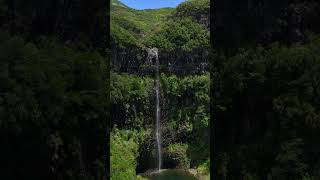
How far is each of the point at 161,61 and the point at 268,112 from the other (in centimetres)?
5706

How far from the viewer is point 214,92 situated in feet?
30.0

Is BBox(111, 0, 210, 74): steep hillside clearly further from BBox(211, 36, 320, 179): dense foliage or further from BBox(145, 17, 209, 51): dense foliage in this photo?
BBox(211, 36, 320, 179): dense foliage

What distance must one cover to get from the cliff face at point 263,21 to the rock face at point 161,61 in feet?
165

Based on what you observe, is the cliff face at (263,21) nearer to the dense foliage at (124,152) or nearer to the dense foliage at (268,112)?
the dense foliage at (268,112)

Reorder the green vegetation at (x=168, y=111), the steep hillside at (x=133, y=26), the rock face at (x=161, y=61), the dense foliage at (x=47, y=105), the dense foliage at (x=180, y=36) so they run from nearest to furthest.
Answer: the dense foliage at (x=47, y=105), the green vegetation at (x=168, y=111), the rock face at (x=161, y=61), the steep hillside at (x=133, y=26), the dense foliage at (x=180, y=36)

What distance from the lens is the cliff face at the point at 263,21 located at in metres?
9.18

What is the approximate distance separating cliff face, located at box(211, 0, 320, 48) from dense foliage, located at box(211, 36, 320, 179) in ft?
1.75

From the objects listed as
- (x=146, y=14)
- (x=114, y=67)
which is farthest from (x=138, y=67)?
(x=146, y=14)

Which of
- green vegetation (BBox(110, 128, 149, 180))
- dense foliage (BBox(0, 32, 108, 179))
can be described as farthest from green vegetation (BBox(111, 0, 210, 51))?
dense foliage (BBox(0, 32, 108, 179))

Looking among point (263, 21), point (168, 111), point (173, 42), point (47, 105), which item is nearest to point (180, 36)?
point (173, 42)

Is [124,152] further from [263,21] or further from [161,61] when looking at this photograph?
[263,21]

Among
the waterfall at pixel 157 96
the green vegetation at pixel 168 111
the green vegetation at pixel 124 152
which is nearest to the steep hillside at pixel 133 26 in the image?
the green vegetation at pixel 168 111

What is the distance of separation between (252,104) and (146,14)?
103 metres

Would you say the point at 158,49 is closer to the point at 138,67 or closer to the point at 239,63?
the point at 138,67
